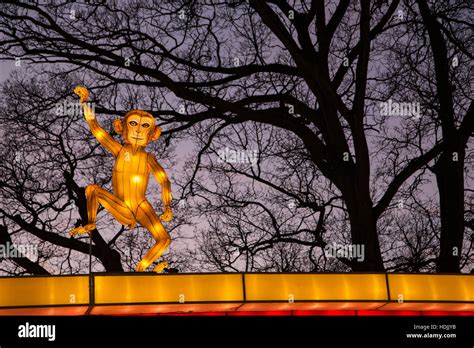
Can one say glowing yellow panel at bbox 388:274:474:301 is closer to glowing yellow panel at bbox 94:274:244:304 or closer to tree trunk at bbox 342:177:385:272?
glowing yellow panel at bbox 94:274:244:304

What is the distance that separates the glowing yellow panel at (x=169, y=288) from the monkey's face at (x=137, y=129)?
2.32m

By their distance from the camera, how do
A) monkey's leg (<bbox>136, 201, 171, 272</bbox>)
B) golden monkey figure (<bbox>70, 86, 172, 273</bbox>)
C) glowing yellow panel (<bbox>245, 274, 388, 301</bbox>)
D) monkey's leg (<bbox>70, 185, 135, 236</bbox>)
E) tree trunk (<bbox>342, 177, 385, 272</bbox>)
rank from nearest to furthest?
1. glowing yellow panel (<bbox>245, 274, 388, 301</bbox>)
2. monkey's leg (<bbox>70, 185, 135, 236</bbox>)
3. golden monkey figure (<bbox>70, 86, 172, 273</bbox>)
4. monkey's leg (<bbox>136, 201, 171, 272</bbox>)
5. tree trunk (<bbox>342, 177, 385, 272</bbox>)

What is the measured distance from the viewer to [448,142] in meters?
19.3

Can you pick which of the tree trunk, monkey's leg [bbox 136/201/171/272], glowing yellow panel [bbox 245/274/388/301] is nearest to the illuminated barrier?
glowing yellow panel [bbox 245/274/388/301]

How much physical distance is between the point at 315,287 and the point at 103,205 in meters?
3.38

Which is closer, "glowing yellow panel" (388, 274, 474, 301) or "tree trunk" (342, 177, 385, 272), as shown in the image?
"glowing yellow panel" (388, 274, 474, 301)

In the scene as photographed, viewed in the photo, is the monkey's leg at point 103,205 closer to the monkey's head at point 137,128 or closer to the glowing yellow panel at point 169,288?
the monkey's head at point 137,128

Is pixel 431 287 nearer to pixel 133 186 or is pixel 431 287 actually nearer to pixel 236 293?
pixel 236 293

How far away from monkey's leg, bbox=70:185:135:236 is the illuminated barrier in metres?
1.19

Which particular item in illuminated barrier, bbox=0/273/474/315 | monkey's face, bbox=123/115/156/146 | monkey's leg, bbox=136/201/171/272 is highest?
monkey's face, bbox=123/115/156/146

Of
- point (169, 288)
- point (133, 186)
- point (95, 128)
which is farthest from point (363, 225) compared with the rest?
point (95, 128)

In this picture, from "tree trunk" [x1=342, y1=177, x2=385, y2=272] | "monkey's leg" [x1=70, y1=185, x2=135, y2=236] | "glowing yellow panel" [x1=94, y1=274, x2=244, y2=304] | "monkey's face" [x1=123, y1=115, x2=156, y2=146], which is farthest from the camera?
"tree trunk" [x1=342, y1=177, x2=385, y2=272]

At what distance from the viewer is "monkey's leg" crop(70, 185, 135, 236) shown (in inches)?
549
